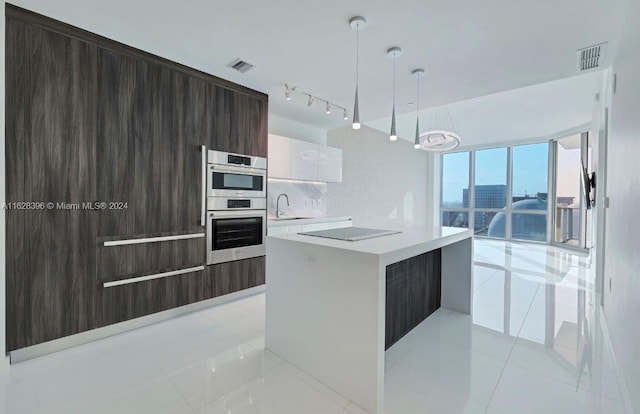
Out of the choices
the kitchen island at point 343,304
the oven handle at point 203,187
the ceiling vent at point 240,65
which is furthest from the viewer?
the oven handle at point 203,187

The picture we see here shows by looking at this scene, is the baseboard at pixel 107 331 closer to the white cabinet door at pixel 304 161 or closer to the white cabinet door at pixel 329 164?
the white cabinet door at pixel 304 161

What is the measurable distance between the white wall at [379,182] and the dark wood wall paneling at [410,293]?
1.72m

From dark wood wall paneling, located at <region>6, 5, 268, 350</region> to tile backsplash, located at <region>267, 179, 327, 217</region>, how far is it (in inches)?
52.1

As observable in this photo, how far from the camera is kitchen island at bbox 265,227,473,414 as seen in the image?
164 cm

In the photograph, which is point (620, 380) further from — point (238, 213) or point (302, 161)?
point (302, 161)

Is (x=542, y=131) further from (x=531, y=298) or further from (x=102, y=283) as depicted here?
(x=102, y=283)

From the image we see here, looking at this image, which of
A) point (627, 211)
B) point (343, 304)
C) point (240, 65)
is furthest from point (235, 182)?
point (627, 211)

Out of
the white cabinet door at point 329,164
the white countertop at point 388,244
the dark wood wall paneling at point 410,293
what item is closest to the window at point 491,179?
the white cabinet door at point 329,164

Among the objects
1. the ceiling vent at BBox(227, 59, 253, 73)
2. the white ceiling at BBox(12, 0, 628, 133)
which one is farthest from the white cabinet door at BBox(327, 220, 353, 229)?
the ceiling vent at BBox(227, 59, 253, 73)

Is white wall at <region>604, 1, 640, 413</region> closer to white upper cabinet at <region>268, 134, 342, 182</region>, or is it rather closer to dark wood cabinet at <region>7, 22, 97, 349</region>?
white upper cabinet at <region>268, 134, 342, 182</region>

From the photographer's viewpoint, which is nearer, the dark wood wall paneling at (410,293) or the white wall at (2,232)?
the white wall at (2,232)

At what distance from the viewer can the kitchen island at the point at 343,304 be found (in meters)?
1.64

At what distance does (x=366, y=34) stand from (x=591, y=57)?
202cm

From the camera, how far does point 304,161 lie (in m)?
4.38
